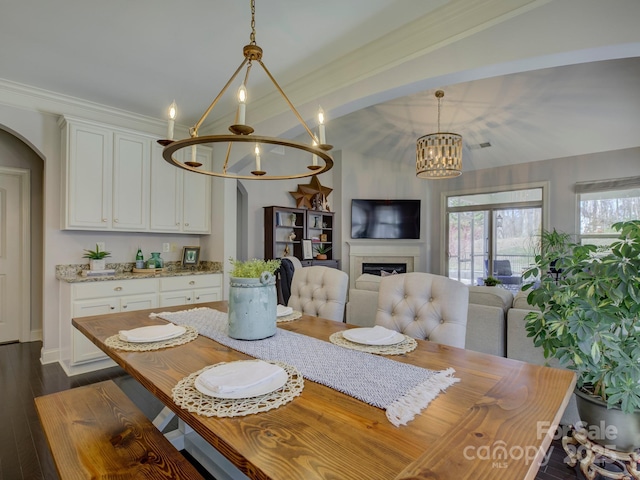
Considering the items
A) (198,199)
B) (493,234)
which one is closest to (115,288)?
(198,199)

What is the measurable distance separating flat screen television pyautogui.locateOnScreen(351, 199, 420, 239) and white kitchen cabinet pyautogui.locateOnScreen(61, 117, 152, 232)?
13.1 ft

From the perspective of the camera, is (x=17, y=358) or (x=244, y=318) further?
(x=17, y=358)

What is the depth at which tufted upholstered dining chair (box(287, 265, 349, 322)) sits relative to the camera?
7.07 feet

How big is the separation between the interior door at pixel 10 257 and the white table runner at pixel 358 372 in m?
3.89

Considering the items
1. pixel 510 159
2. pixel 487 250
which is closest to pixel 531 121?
pixel 510 159

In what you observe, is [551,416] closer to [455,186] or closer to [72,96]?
[72,96]

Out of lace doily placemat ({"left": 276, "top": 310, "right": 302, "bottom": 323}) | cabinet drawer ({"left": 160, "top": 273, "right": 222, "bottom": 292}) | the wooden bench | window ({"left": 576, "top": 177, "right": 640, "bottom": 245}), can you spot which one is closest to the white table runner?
lace doily placemat ({"left": 276, "top": 310, "right": 302, "bottom": 323})

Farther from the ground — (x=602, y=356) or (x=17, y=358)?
(x=602, y=356)

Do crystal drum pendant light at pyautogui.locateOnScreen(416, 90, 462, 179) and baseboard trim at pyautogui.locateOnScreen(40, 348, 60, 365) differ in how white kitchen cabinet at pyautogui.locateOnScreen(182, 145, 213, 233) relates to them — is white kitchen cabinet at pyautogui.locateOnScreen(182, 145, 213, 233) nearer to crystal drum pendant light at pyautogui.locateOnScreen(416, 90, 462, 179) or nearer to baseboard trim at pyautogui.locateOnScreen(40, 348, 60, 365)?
baseboard trim at pyautogui.locateOnScreen(40, 348, 60, 365)

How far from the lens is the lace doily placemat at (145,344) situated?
1.43 m

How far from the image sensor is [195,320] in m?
1.93

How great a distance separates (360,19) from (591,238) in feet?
16.9

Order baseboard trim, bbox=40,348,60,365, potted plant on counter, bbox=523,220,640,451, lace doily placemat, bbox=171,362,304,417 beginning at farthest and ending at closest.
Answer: baseboard trim, bbox=40,348,60,365
potted plant on counter, bbox=523,220,640,451
lace doily placemat, bbox=171,362,304,417

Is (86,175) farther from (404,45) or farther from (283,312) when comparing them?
(404,45)
